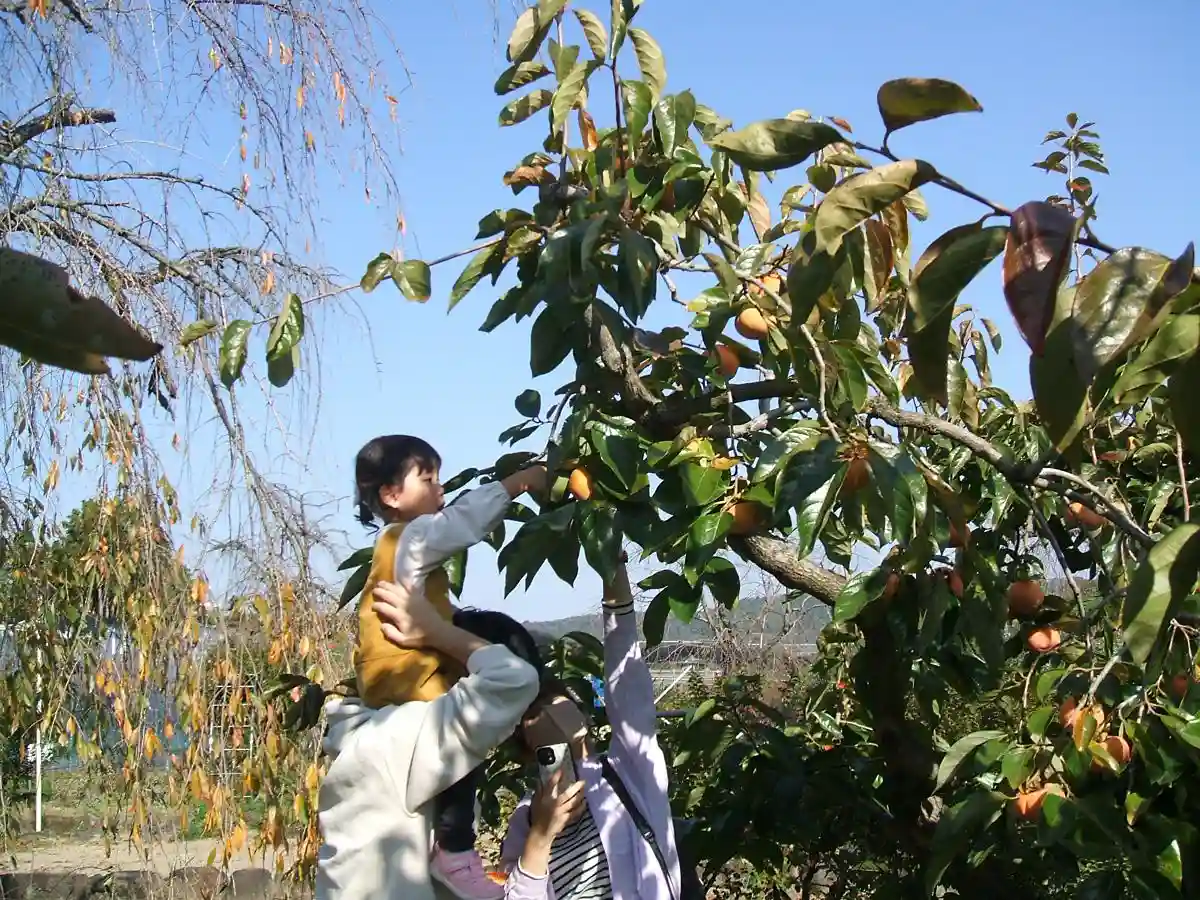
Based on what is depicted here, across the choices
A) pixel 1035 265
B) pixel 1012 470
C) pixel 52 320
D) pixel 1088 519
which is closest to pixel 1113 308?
pixel 1035 265

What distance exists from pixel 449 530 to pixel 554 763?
1.20ft

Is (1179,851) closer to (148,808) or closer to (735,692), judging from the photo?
(735,692)

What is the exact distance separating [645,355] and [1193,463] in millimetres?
982

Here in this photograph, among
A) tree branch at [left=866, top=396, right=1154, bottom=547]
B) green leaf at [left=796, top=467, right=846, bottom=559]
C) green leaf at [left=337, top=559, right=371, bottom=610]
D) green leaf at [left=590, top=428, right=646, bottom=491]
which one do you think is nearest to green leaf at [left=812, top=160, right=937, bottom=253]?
tree branch at [left=866, top=396, right=1154, bottom=547]

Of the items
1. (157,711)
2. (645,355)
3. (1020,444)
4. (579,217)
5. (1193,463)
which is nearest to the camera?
(579,217)

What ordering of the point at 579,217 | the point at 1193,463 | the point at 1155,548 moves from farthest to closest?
the point at 1193,463, the point at 579,217, the point at 1155,548

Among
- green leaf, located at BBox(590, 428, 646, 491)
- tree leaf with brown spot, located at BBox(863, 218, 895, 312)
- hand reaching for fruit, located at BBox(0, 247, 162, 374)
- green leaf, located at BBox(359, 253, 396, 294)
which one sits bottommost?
hand reaching for fruit, located at BBox(0, 247, 162, 374)

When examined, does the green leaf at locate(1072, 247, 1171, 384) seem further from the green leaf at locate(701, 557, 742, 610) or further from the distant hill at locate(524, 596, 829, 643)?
the distant hill at locate(524, 596, 829, 643)

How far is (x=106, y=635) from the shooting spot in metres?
2.83

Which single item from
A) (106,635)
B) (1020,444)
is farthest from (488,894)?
(106,635)

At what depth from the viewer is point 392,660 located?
1.70m

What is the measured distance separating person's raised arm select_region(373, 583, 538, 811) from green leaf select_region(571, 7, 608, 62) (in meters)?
0.83

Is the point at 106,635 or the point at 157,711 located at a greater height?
the point at 106,635

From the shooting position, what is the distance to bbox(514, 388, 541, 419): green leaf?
1.97 metres
